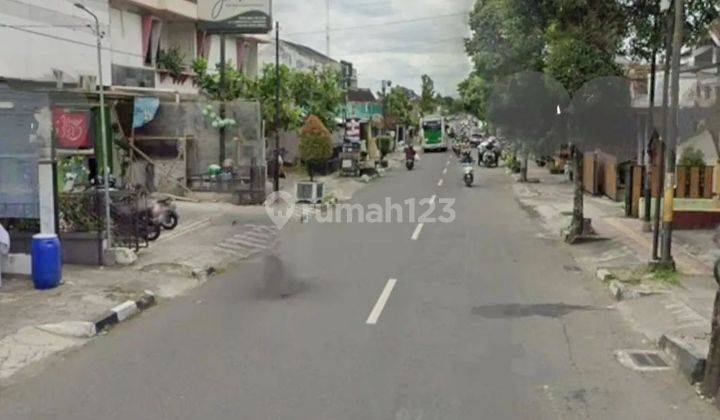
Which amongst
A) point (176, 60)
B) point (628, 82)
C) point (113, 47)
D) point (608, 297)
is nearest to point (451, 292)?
point (608, 297)

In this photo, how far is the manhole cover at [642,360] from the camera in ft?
26.5

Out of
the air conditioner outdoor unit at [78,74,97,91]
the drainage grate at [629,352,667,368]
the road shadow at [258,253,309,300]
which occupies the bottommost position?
the drainage grate at [629,352,667,368]

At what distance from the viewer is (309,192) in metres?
26.2

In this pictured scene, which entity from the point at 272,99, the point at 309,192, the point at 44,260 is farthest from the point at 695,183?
the point at 272,99

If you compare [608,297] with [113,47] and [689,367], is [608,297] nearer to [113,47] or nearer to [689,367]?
[689,367]

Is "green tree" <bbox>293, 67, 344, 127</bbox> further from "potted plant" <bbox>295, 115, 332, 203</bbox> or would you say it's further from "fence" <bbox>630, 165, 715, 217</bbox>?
"fence" <bbox>630, 165, 715, 217</bbox>

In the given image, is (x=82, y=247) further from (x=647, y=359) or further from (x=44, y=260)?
(x=647, y=359)

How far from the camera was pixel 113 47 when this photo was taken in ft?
84.9

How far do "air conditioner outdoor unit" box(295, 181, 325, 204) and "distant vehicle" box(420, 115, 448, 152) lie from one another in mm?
47723

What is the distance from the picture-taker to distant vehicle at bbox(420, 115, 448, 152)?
73.2m

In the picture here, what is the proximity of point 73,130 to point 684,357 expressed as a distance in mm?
18217

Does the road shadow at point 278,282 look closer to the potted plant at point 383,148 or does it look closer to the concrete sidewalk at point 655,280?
the concrete sidewalk at point 655,280

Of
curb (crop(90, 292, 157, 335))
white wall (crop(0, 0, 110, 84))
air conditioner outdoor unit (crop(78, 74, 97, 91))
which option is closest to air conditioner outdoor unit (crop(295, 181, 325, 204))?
white wall (crop(0, 0, 110, 84))

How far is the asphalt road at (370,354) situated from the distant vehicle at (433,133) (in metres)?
58.9
